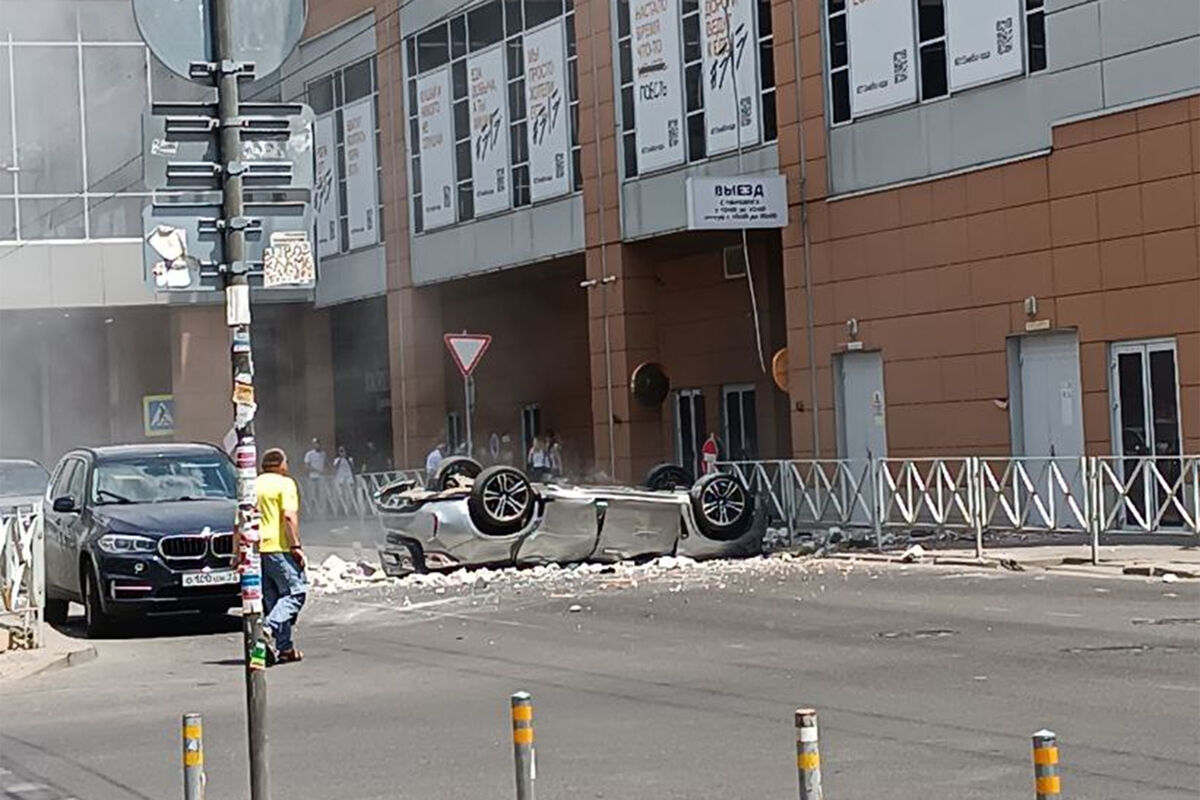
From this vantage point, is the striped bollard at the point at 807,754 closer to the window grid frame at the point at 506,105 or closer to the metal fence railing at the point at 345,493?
the window grid frame at the point at 506,105

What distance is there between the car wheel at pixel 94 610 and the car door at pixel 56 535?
561 millimetres

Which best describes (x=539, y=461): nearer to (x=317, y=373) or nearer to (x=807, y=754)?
(x=317, y=373)

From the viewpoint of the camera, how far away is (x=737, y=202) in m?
29.9

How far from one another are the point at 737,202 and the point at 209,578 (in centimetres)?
1377

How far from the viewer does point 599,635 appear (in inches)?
661

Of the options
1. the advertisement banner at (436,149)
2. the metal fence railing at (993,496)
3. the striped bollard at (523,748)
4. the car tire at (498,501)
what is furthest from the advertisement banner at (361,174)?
the striped bollard at (523,748)

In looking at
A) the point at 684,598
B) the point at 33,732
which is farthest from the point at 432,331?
the point at 33,732

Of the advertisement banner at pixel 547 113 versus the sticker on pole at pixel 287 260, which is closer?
the sticker on pole at pixel 287 260

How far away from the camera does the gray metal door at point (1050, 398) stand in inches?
1014

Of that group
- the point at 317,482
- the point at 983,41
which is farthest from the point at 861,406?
the point at 317,482

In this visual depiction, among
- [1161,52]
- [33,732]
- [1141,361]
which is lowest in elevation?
[33,732]

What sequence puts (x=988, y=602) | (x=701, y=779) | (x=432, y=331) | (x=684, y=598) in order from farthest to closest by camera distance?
(x=432, y=331) → (x=684, y=598) → (x=988, y=602) → (x=701, y=779)

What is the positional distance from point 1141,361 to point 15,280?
1293 inches

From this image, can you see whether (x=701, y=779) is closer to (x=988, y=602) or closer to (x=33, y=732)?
(x=33, y=732)
